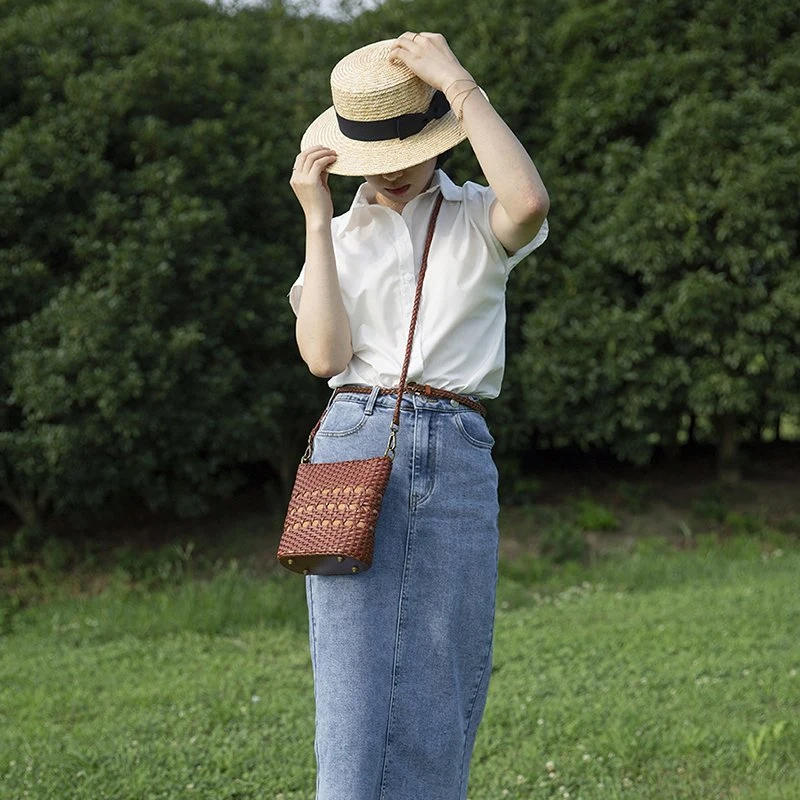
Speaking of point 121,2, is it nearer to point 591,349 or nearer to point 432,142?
point 591,349

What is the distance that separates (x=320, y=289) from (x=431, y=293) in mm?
249

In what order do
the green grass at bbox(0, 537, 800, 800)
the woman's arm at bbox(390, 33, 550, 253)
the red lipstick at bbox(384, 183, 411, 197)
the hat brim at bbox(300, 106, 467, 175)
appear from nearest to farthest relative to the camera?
the woman's arm at bbox(390, 33, 550, 253)
the hat brim at bbox(300, 106, 467, 175)
the red lipstick at bbox(384, 183, 411, 197)
the green grass at bbox(0, 537, 800, 800)

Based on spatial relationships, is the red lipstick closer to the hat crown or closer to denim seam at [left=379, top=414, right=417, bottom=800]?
the hat crown

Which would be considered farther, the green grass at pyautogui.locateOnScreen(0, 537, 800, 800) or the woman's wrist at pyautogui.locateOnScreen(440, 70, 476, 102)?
the green grass at pyautogui.locateOnScreen(0, 537, 800, 800)

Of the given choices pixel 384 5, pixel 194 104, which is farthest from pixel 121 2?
pixel 384 5

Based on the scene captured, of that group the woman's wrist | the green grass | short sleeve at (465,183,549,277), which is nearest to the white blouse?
short sleeve at (465,183,549,277)

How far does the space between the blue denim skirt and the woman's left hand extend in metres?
Result: 0.69

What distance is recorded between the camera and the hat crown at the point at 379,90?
2.51 metres

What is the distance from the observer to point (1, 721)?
4.48 metres

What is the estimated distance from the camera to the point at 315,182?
8.17 feet

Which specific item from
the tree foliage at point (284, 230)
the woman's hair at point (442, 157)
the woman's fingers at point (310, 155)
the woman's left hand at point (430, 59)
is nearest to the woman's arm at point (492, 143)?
the woman's left hand at point (430, 59)

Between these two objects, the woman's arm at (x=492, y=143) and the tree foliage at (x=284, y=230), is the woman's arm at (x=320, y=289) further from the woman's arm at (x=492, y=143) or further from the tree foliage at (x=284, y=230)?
the tree foliage at (x=284, y=230)

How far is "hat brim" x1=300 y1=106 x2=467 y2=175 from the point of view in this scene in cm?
247

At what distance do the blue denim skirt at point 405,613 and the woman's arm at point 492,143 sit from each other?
430 mm
